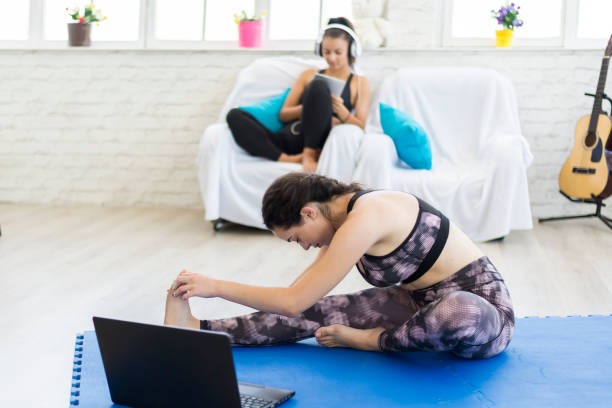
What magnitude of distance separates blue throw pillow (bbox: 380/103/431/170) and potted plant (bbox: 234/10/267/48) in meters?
1.22

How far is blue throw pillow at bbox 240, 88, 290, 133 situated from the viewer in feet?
13.2

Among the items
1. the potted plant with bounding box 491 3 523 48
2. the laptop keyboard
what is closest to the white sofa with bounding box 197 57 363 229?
the potted plant with bounding box 491 3 523 48

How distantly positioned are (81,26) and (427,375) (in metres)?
3.92

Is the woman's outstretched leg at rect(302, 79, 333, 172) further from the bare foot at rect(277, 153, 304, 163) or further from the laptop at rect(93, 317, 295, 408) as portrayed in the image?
the laptop at rect(93, 317, 295, 408)

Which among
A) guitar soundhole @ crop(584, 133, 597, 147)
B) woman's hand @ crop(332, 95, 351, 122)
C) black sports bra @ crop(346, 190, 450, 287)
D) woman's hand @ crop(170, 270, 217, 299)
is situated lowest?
woman's hand @ crop(170, 270, 217, 299)

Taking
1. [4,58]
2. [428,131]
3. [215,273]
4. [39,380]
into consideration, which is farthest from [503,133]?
[4,58]

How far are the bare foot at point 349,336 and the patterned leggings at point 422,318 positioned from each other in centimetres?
4

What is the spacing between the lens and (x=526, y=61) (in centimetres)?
439

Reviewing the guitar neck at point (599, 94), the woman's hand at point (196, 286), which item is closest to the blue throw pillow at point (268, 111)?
the guitar neck at point (599, 94)

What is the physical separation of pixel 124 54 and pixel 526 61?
2.57 metres

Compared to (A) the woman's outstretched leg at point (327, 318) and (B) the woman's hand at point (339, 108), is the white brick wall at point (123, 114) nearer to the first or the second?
(B) the woman's hand at point (339, 108)

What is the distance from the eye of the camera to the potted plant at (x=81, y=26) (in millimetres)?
4895

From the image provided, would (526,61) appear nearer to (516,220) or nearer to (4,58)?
(516,220)

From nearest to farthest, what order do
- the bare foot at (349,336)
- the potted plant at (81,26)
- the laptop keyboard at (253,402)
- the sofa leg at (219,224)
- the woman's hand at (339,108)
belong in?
the laptop keyboard at (253,402)
the bare foot at (349,336)
the woman's hand at (339,108)
the sofa leg at (219,224)
the potted plant at (81,26)
